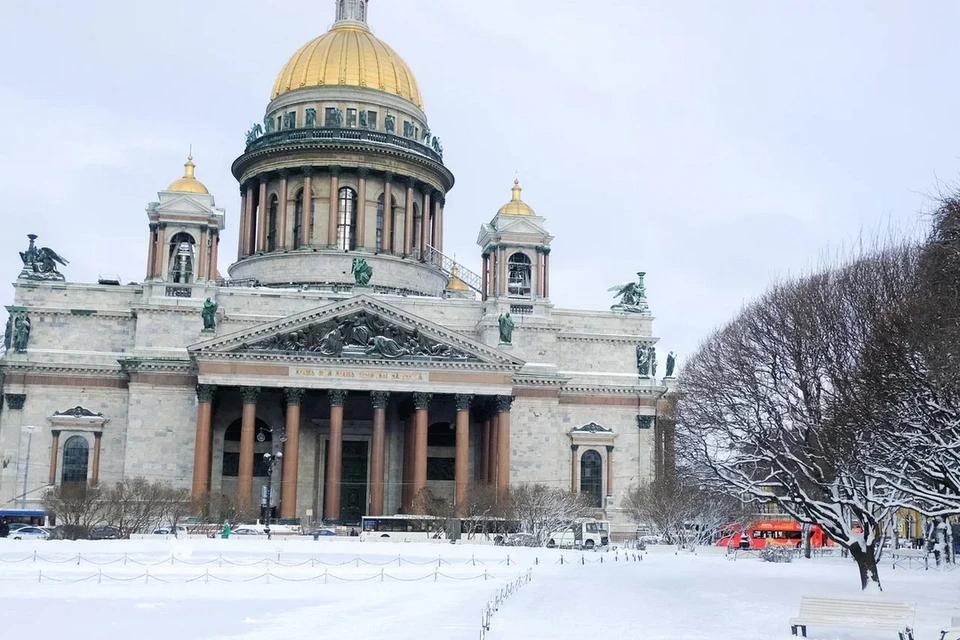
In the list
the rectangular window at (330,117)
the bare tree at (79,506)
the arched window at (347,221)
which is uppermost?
the rectangular window at (330,117)

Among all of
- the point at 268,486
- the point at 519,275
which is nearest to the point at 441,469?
the point at 268,486

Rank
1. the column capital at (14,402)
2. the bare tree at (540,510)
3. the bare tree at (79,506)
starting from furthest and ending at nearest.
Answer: the column capital at (14,402) → the bare tree at (540,510) → the bare tree at (79,506)

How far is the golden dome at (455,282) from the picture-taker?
9330cm

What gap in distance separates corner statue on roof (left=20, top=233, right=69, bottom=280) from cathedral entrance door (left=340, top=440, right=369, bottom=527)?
20749 millimetres

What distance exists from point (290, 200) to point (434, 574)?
51253 mm

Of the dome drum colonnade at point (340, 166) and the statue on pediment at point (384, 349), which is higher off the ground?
the dome drum colonnade at point (340, 166)

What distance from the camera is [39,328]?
7450cm

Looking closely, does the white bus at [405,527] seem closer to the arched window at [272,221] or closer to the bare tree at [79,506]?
the bare tree at [79,506]

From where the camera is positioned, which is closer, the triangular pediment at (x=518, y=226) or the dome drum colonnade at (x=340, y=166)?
the triangular pediment at (x=518, y=226)

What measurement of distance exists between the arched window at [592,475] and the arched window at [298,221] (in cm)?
2465

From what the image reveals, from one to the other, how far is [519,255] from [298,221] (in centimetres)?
1743

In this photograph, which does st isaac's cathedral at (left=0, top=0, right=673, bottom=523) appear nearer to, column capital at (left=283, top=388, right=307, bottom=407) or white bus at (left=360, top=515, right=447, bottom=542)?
column capital at (left=283, top=388, right=307, bottom=407)

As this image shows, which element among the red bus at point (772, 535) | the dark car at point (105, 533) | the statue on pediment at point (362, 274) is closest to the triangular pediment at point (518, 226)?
the statue on pediment at point (362, 274)

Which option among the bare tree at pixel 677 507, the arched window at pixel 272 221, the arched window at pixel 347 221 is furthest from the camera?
the arched window at pixel 272 221
